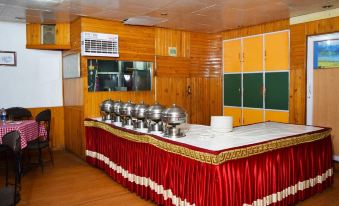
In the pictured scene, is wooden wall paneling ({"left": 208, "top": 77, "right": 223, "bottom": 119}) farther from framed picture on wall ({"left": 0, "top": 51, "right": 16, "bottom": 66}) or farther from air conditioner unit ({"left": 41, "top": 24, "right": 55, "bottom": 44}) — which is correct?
framed picture on wall ({"left": 0, "top": 51, "right": 16, "bottom": 66})

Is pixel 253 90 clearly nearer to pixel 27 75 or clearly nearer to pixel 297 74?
pixel 297 74

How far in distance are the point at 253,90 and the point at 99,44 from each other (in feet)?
10.4

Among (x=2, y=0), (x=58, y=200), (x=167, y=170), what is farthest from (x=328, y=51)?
(x=2, y=0)

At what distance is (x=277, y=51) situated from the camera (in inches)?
211

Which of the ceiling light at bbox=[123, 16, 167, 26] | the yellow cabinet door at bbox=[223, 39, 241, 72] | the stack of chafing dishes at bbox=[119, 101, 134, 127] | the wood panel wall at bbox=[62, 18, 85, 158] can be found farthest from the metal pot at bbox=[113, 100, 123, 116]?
the yellow cabinet door at bbox=[223, 39, 241, 72]

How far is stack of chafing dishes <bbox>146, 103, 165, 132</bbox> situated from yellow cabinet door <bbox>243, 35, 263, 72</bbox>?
122 inches

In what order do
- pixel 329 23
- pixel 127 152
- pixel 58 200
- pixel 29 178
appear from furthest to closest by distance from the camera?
pixel 329 23, pixel 29 178, pixel 127 152, pixel 58 200

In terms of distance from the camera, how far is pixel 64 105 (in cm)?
601

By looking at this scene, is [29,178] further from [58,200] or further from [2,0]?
[2,0]

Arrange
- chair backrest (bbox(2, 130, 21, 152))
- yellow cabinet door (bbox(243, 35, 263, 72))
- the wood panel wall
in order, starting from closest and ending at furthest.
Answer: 1. chair backrest (bbox(2, 130, 21, 152))
2. the wood panel wall
3. yellow cabinet door (bbox(243, 35, 263, 72))

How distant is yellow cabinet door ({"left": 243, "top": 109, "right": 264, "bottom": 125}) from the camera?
5684 millimetres

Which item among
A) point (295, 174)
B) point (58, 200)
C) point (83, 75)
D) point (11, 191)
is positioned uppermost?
point (83, 75)

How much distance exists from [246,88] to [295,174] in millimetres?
3144

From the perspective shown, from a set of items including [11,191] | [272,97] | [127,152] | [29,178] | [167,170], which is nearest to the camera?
[11,191]
